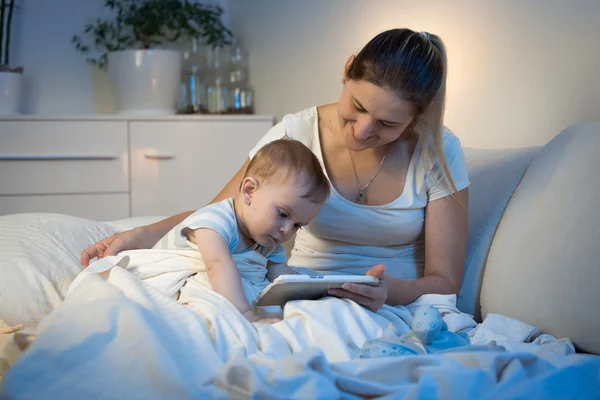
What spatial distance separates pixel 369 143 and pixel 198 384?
2.56 ft

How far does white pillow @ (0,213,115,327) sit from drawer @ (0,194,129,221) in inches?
52.4

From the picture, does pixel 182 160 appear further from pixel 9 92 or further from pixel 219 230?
pixel 219 230

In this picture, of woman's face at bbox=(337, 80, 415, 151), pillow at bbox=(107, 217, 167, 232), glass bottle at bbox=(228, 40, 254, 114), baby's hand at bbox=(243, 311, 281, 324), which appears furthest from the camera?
glass bottle at bbox=(228, 40, 254, 114)

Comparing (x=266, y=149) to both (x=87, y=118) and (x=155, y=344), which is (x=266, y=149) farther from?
(x=87, y=118)

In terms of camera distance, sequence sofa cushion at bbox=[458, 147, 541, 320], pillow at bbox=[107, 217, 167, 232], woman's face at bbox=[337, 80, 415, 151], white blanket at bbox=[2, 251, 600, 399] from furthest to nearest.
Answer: pillow at bbox=[107, 217, 167, 232] < sofa cushion at bbox=[458, 147, 541, 320] < woman's face at bbox=[337, 80, 415, 151] < white blanket at bbox=[2, 251, 600, 399]

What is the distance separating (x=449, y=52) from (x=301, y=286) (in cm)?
121

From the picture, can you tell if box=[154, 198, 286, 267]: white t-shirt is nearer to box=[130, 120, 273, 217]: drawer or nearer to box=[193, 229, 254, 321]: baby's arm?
box=[193, 229, 254, 321]: baby's arm

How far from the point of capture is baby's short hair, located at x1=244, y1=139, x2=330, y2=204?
1.42 m

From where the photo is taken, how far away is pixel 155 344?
1.02 m

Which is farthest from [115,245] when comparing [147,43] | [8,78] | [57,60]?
[57,60]

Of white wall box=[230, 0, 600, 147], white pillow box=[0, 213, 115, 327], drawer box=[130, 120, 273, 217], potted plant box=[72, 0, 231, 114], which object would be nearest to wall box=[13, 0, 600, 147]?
white wall box=[230, 0, 600, 147]

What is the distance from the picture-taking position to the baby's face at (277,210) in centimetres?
141

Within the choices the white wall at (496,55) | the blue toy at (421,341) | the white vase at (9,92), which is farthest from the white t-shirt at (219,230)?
the white vase at (9,92)

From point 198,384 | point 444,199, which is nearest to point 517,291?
point 444,199
